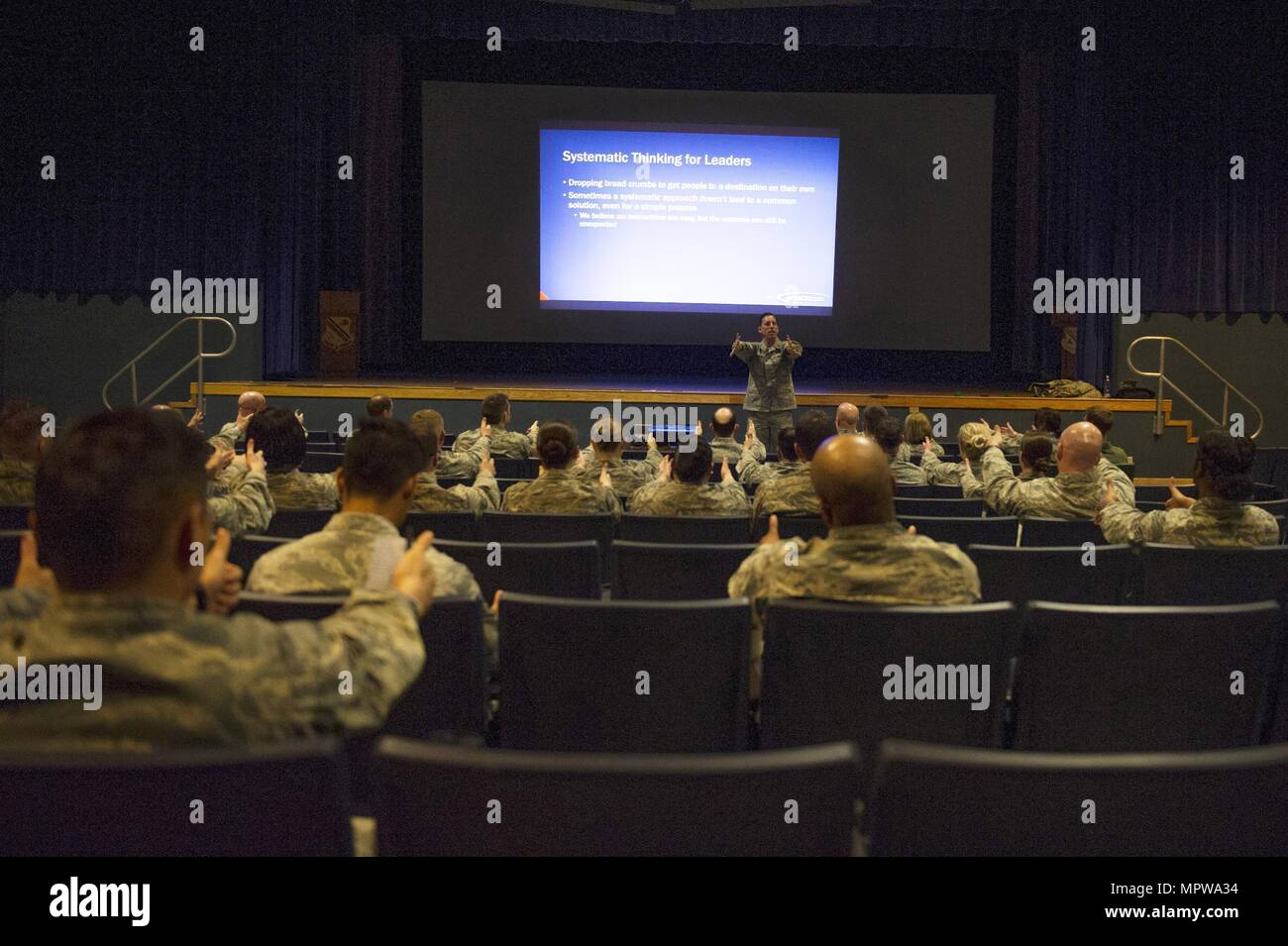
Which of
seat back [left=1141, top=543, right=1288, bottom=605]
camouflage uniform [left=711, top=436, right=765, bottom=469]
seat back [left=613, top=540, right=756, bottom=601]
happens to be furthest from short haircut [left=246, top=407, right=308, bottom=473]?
seat back [left=1141, top=543, right=1288, bottom=605]

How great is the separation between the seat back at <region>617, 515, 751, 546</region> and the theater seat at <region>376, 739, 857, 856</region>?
9.27ft

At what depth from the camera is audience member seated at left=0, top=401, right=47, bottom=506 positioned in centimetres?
436

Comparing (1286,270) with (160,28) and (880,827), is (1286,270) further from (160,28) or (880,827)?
(880,827)

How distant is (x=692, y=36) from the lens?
13242mm

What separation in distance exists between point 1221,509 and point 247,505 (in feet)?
11.2

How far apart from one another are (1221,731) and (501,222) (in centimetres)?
1088

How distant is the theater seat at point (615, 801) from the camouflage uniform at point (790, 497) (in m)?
3.22

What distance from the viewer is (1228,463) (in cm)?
383

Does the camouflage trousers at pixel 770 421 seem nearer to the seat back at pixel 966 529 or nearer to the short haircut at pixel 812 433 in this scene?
the short haircut at pixel 812 433

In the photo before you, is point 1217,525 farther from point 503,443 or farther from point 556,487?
point 503,443
